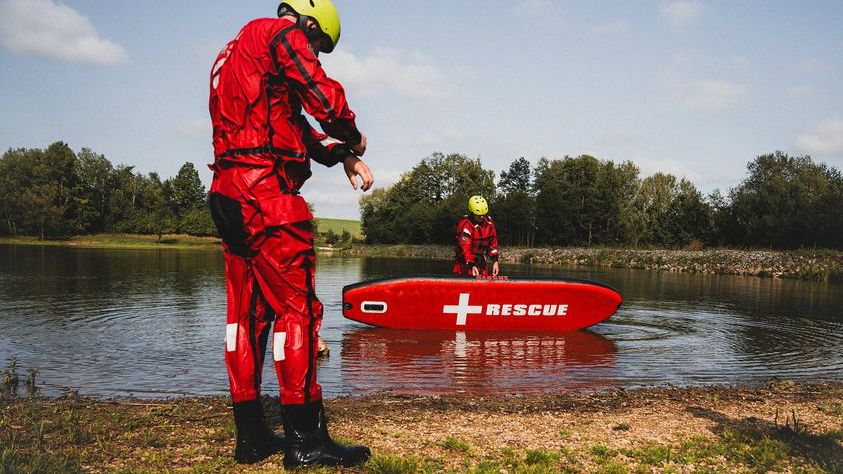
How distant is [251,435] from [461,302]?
327 inches

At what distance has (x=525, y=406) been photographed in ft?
19.3

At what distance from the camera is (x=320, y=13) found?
386cm

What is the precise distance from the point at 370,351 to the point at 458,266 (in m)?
4.99

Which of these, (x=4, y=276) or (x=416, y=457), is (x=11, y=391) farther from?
(x=4, y=276)

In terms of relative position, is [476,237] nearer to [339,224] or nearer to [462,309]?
[462,309]

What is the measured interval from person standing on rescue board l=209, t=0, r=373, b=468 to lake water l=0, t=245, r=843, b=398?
9.95 ft

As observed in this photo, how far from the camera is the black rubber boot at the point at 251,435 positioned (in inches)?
149

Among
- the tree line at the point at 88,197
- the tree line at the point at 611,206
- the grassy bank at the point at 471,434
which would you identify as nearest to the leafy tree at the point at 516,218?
the tree line at the point at 611,206

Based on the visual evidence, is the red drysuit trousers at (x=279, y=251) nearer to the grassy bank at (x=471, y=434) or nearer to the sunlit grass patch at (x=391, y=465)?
the sunlit grass patch at (x=391, y=465)

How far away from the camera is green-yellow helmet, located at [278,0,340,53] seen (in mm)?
3826

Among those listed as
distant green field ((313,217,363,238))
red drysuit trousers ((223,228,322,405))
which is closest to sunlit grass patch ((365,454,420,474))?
red drysuit trousers ((223,228,322,405))

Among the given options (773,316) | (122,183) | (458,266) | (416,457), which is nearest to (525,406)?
(416,457)

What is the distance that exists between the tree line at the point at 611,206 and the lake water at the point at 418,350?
39.7 meters

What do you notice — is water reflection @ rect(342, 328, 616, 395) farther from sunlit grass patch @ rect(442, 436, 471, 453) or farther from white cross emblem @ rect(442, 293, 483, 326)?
sunlit grass patch @ rect(442, 436, 471, 453)
